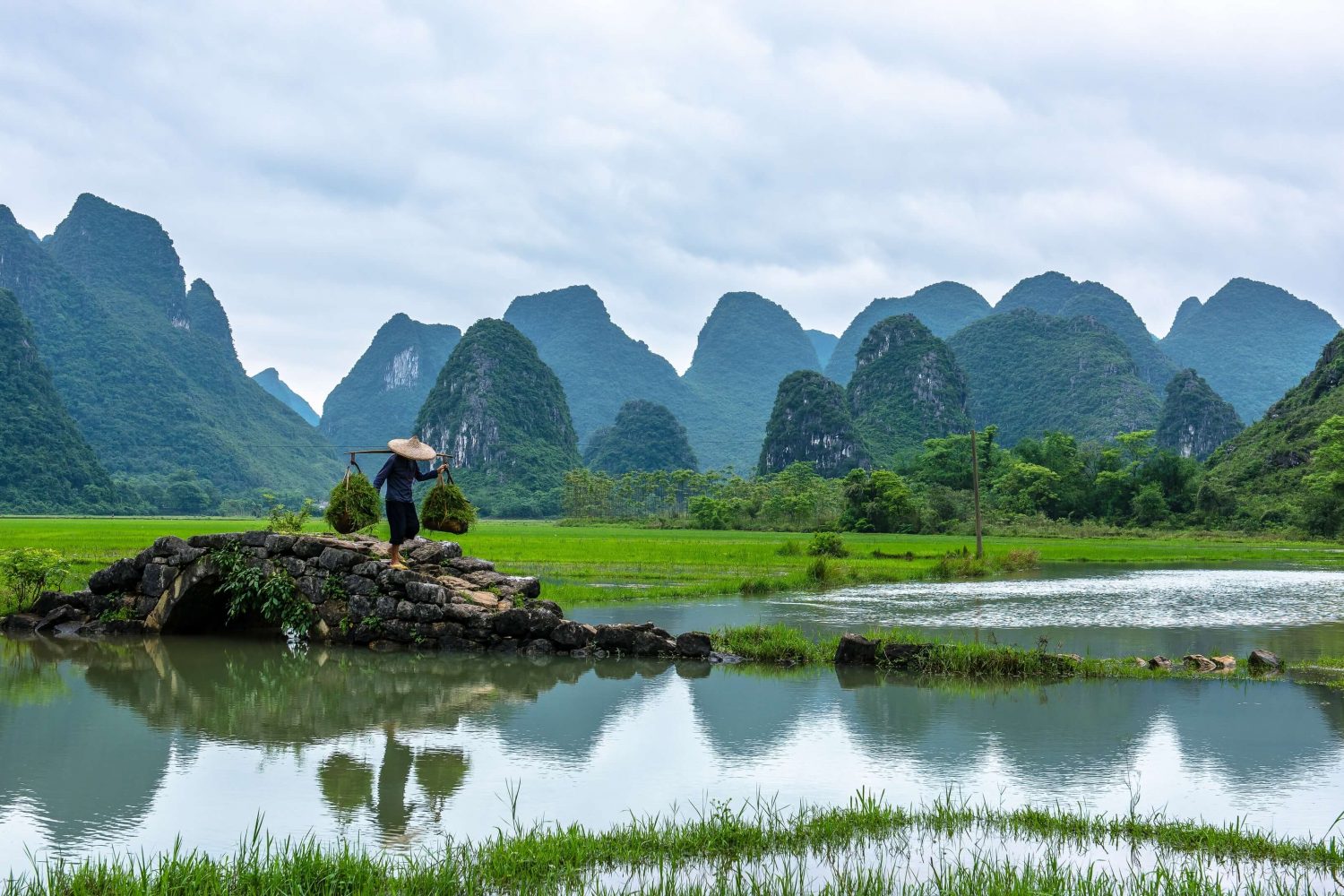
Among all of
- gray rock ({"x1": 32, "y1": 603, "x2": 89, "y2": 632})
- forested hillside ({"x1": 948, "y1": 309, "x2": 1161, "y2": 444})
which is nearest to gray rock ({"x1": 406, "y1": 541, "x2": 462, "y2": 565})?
gray rock ({"x1": 32, "y1": 603, "x2": 89, "y2": 632})

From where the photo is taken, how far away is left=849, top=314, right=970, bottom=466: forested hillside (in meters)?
88.1

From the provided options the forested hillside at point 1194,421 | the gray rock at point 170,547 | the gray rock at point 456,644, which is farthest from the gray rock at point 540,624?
the forested hillside at point 1194,421

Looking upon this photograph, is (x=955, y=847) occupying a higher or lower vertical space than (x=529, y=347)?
lower

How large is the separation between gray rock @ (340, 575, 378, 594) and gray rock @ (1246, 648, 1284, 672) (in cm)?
819

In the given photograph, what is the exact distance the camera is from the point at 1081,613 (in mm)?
12852

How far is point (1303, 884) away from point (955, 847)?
4.18 feet

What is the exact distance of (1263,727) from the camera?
6.14m

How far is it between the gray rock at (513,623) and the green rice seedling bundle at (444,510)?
120cm

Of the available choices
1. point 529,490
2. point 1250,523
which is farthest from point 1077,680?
point 529,490

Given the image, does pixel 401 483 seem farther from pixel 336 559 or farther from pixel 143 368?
pixel 143 368

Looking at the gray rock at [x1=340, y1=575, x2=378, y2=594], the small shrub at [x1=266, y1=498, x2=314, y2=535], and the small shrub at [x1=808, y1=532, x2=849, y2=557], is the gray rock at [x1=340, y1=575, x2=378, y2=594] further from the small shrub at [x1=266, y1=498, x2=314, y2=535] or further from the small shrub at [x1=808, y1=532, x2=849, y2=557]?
the small shrub at [x1=808, y1=532, x2=849, y2=557]

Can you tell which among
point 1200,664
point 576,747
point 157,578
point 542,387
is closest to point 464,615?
point 157,578

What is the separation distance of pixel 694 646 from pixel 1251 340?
153m

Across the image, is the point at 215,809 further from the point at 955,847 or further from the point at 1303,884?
the point at 1303,884
